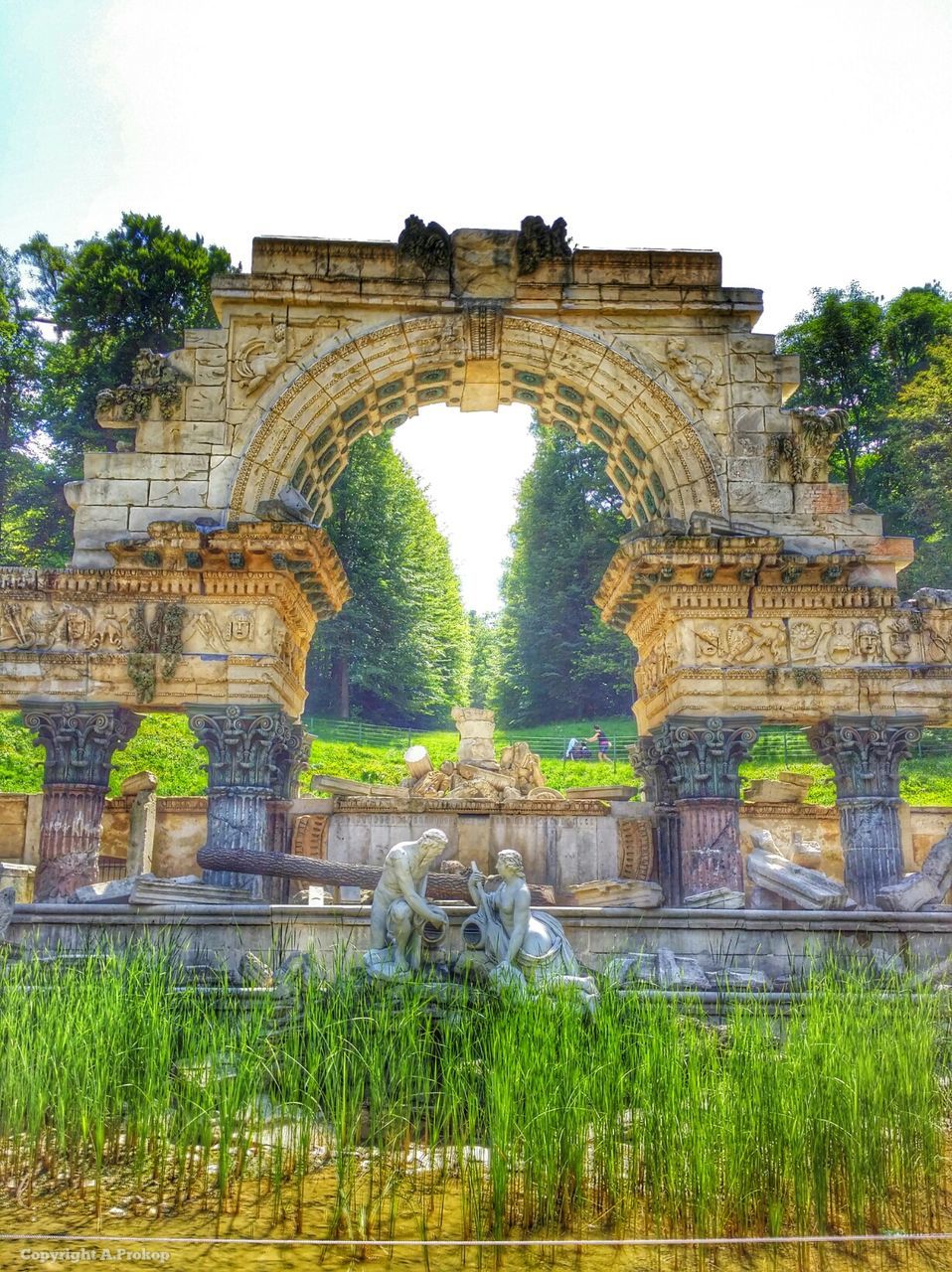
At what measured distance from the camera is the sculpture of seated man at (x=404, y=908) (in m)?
7.81

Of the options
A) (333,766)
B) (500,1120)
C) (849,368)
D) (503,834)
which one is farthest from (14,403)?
(500,1120)

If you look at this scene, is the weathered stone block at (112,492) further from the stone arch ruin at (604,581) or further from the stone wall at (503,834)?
the stone wall at (503,834)

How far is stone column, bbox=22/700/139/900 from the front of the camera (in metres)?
12.5

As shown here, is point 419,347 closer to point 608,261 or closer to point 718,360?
point 608,261

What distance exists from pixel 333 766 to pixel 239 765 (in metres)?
13.5

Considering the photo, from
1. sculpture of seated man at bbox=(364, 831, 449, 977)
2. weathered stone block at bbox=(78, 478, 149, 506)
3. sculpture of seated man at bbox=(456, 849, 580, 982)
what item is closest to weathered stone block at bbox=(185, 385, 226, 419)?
weathered stone block at bbox=(78, 478, 149, 506)

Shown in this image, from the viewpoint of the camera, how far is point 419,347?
14516 mm

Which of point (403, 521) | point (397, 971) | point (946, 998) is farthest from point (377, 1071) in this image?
point (403, 521)

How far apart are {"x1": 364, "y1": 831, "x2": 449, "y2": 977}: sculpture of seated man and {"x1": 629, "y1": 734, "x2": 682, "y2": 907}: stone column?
5959 mm

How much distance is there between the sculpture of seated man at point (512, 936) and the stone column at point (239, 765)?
522 cm

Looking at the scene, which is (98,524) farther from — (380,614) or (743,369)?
(380,614)

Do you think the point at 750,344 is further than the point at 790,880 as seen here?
Yes

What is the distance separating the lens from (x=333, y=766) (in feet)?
86.2

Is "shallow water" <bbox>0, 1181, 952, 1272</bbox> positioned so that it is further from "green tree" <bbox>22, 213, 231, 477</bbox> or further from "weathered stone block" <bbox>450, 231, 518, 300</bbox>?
"green tree" <bbox>22, 213, 231, 477</bbox>
